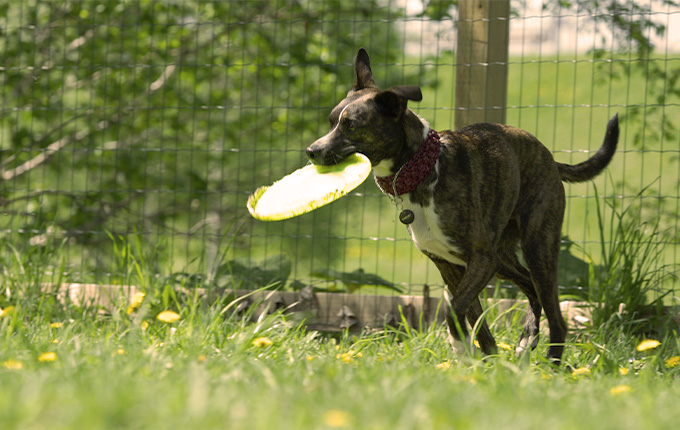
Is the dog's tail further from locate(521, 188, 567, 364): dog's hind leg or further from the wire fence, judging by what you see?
the wire fence

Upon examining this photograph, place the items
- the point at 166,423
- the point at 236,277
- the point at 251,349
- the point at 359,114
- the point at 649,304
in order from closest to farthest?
the point at 166,423 → the point at 251,349 → the point at 359,114 → the point at 649,304 → the point at 236,277

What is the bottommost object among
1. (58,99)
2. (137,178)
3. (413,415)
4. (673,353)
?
(673,353)

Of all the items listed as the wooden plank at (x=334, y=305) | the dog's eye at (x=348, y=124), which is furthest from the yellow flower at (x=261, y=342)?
the wooden plank at (x=334, y=305)

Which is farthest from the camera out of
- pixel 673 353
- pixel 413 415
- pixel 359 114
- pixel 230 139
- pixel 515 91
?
pixel 515 91

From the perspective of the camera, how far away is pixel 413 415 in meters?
1.98

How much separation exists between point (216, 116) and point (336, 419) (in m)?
6.50

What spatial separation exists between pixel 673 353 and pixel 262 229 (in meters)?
4.61

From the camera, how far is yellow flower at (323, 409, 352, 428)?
188 centimetres

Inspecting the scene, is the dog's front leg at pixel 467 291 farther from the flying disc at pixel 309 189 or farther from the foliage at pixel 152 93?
the foliage at pixel 152 93

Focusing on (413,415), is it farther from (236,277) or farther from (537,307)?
(236,277)

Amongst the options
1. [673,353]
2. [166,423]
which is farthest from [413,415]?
[673,353]

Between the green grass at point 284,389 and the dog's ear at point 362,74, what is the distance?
1265 millimetres

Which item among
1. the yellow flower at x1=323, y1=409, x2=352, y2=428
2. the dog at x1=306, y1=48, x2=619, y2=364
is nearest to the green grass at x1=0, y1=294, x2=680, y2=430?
the yellow flower at x1=323, y1=409, x2=352, y2=428

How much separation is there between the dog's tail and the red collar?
3.27 feet
